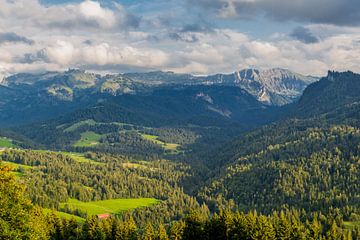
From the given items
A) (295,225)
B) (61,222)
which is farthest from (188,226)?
(61,222)

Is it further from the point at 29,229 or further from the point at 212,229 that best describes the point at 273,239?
the point at 29,229

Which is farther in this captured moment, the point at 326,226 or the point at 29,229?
the point at 326,226

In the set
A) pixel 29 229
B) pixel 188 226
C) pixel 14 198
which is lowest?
pixel 188 226

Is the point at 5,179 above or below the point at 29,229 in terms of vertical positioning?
above

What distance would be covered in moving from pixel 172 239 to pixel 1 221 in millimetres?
57220

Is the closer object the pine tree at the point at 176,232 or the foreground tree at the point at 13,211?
the foreground tree at the point at 13,211

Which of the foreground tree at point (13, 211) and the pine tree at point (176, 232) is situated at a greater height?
the foreground tree at point (13, 211)

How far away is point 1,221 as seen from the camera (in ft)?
290

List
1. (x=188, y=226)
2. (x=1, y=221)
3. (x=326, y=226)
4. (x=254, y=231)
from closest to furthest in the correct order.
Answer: (x=1, y=221), (x=254, y=231), (x=188, y=226), (x=326, y=226)

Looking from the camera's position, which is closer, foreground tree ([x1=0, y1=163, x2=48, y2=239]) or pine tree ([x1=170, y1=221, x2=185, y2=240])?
foreground tree ([x1=0, y1=163, x2=48, y2=239])

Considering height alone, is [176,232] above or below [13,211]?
below

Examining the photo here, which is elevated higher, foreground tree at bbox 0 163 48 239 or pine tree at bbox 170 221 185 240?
foreground tree at bbox 0 163 48 239

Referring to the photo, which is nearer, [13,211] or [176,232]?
[13,211]

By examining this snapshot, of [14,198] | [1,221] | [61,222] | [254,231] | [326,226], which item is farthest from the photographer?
[326,226]
